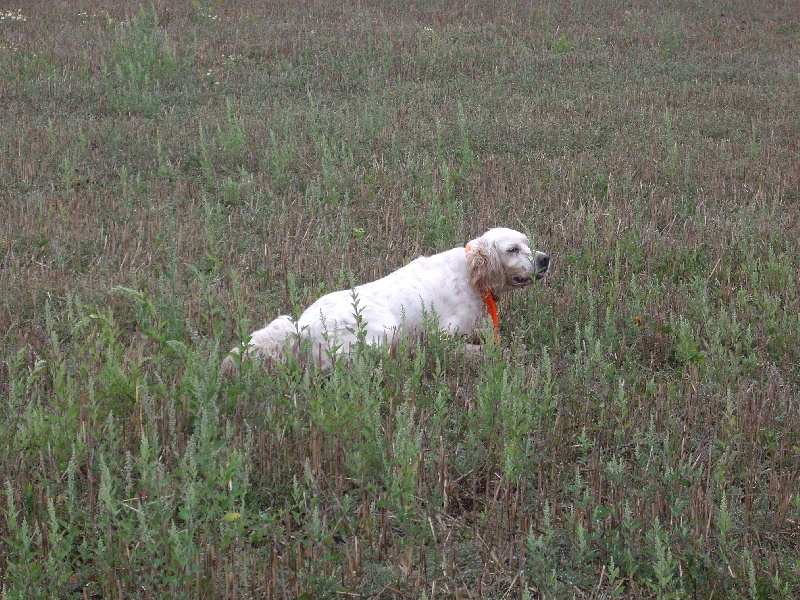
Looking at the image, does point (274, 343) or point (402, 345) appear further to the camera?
point (274, 343)

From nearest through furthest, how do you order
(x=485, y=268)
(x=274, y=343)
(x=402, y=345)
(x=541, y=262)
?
(x=402, y=345), (x=274, y=343), (x=485, y=268), (x=541, y=262)

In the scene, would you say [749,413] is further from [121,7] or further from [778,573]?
[121,7]

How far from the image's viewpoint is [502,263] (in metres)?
5.75

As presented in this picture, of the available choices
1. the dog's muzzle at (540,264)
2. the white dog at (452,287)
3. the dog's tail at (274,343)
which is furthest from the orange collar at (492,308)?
the dog's tail at (274,343)

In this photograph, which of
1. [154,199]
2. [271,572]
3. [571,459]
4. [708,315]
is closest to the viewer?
[271,572]

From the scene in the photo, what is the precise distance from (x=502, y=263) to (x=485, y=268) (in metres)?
0.20

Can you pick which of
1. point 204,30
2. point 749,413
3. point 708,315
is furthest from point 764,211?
point 204,30

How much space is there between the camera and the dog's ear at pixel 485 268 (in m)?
5.61

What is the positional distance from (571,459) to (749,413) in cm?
88

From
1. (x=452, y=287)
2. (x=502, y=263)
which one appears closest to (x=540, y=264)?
(x=502, y=263)

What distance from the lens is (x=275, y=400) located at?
4.02m

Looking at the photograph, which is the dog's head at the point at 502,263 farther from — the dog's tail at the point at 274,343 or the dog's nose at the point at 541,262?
the dog's tail at the point at 274,343

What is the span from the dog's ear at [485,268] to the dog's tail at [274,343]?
4.40 ft

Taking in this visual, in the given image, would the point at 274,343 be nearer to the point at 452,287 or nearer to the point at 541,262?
the point at 452,287
